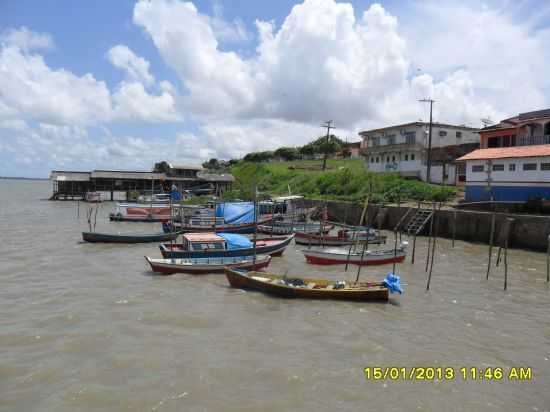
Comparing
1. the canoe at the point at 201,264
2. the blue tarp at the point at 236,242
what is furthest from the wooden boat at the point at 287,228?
the canoe at the point at 201,264

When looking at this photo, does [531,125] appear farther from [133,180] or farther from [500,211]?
[133,180]

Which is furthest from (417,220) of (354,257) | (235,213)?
(235,213)

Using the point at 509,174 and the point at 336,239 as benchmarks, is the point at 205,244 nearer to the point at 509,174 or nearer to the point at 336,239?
the point at 336,239

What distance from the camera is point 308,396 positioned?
1091 cm

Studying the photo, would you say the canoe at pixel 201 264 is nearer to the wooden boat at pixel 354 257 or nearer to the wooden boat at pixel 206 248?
the wooden boat at pixel 206 248

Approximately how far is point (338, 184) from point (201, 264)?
40911 mm

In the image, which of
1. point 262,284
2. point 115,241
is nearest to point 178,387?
point 262,284

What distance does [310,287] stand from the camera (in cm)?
1881

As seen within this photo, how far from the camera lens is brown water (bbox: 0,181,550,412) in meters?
10.9

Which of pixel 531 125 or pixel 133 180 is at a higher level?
pixel 531 125

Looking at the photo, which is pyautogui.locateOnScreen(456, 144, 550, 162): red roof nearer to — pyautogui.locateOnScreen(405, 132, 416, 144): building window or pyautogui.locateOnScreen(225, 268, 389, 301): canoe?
pyautogui.locateOnScreen(405, 132, 416, 144): building window

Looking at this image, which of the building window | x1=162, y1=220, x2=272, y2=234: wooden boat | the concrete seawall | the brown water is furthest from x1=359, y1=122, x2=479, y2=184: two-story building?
the brown water

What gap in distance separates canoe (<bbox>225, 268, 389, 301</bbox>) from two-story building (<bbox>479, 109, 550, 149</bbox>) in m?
31.9

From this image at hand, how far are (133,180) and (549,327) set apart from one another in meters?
73.2
